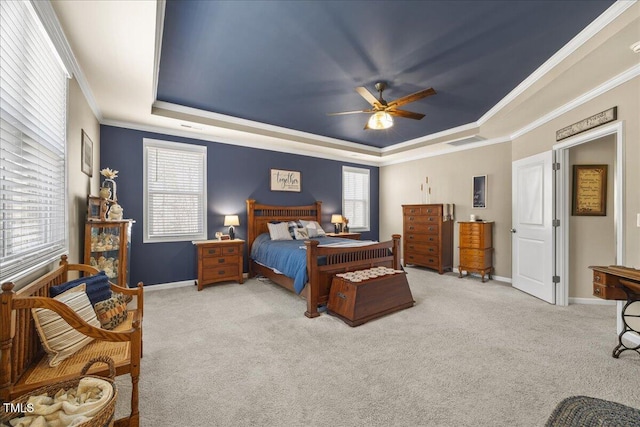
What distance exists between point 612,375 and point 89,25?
15.5 ft

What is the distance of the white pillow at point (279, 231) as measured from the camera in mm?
5059

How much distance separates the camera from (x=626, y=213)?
2.73 metres

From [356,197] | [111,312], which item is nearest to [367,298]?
[111,312]

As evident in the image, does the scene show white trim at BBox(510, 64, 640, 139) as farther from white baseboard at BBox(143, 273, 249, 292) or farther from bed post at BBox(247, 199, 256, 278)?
white baseboard at BBox(143, 273, 249, 292)

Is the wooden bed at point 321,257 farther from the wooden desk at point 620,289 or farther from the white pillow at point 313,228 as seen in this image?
the wooden desk at point 620,289

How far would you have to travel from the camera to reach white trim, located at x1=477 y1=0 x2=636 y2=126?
2055mm

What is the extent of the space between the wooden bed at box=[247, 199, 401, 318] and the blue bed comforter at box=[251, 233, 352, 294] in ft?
0.38

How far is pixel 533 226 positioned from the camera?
4191 mm

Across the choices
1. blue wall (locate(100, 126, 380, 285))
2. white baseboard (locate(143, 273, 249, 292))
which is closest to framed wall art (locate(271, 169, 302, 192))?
blue wall (locate(100, 126, 380, 285))

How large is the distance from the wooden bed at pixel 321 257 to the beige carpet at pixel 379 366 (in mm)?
351

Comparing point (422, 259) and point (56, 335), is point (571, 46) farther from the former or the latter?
point (56, 335)

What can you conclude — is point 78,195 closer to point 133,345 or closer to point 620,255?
point 133,345

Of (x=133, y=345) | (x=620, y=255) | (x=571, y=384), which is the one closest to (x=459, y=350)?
(x=571, y=384)

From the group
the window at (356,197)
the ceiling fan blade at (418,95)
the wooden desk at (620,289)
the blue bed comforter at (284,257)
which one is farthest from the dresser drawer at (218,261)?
the wooden desk at (620,289)
